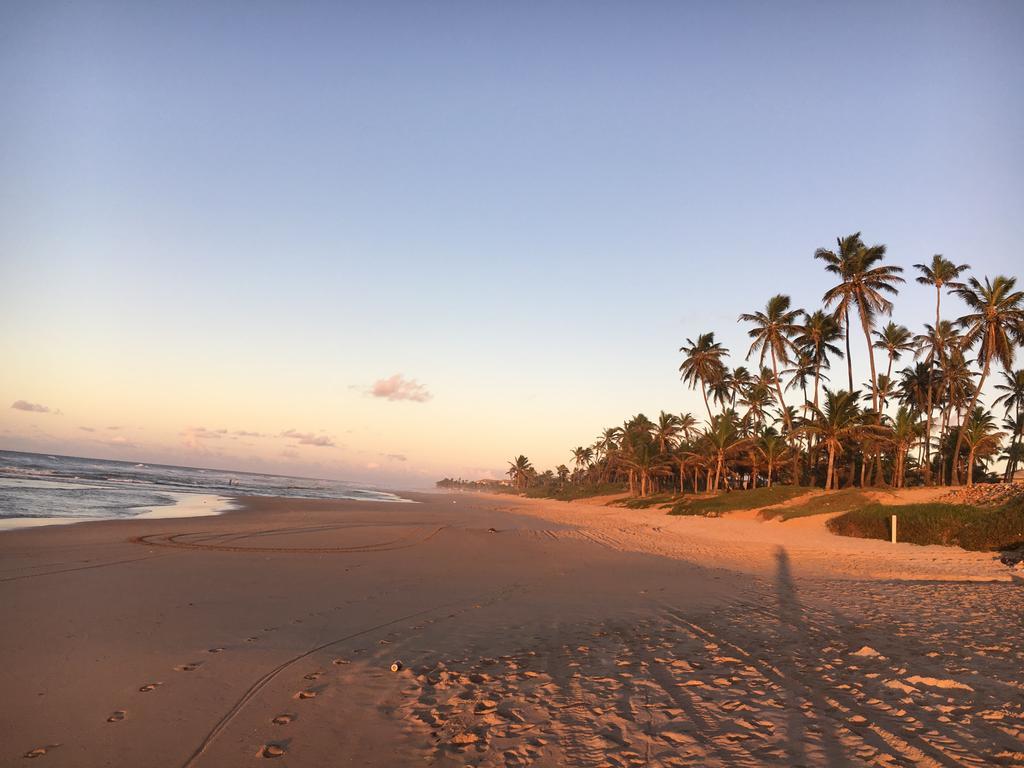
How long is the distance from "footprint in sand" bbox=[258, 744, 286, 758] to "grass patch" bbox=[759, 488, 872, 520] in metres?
33.9

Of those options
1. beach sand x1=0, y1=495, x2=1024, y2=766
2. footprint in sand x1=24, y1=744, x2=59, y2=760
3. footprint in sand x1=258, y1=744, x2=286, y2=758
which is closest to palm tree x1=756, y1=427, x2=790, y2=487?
beach sand x1=0, y1=495, x2=1024, y2=766

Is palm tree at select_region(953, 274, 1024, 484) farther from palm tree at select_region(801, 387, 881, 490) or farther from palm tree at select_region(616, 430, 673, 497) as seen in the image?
palm tree at select_region(616, 430, 673, 497)

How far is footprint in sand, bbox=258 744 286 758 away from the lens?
4.00 metres

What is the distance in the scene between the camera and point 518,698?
5.10 metres

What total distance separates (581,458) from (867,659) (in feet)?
400

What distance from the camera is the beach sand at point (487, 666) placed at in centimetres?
414

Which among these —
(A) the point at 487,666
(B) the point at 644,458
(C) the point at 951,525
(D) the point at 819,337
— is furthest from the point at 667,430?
(A) the point at 487,666

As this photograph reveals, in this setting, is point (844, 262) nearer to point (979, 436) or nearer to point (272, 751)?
point (979, 436)

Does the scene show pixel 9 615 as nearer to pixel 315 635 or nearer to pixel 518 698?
pixel 315 635

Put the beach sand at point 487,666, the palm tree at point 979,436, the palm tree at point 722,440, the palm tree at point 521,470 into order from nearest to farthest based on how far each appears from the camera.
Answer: the beach sand at point 487,666
the palm tree at point 979,436
the palm tree at point 722,440
the palm tree at point 521,470

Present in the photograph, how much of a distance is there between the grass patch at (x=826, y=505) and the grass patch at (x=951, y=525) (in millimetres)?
6574

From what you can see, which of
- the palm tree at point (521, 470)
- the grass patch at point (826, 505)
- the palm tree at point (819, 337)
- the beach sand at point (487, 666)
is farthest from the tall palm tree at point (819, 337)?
the palm tree at point (521, 470)

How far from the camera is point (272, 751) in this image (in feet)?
13.3

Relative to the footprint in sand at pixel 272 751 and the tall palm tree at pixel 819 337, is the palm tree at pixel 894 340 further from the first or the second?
the footprint in sand at pixel 272 751
